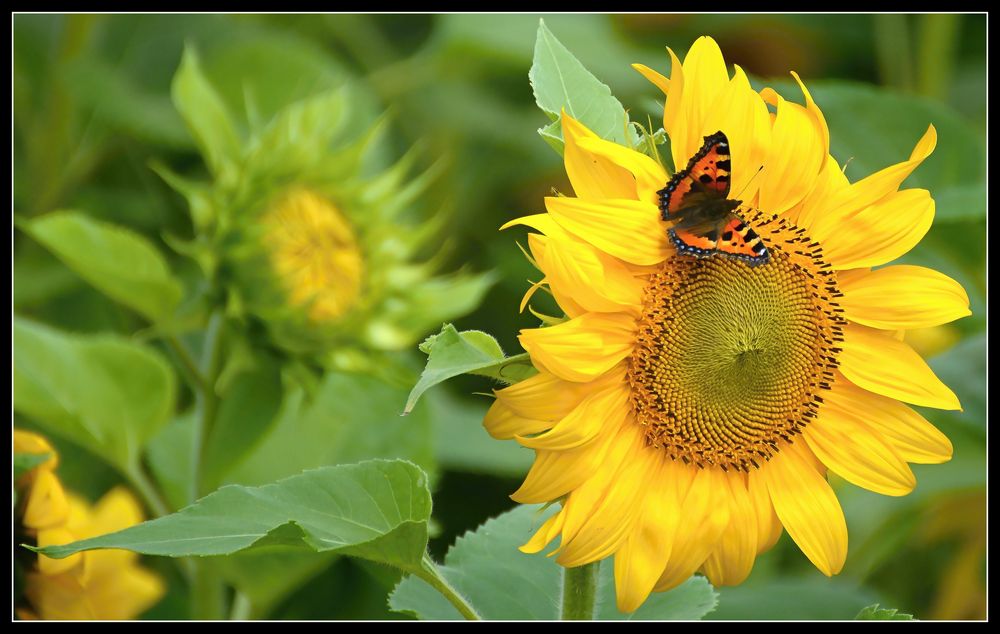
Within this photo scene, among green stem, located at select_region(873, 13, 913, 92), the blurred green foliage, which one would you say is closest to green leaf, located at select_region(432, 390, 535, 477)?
the blurred green foliage

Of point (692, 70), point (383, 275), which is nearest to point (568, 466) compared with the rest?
point (692, 70)

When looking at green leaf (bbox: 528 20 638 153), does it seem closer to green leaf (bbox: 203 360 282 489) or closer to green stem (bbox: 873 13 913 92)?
green leaf (bbox: 203 360 282 489)

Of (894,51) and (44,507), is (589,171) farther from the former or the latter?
(894,51)

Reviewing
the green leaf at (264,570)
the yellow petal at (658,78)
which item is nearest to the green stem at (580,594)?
the yellow petal at (658,78)

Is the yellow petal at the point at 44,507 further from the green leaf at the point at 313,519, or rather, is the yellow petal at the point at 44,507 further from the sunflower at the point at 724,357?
the sunflower at the point at 724,357

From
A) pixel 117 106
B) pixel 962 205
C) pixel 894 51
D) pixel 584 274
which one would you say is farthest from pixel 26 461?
pixel 894 51

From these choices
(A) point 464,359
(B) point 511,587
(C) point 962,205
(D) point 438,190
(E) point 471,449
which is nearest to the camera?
(A) point 464,359

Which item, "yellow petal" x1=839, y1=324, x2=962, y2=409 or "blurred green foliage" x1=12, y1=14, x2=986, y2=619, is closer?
"yellow petal" x1=839, y1=324, x2=962, y2=409
